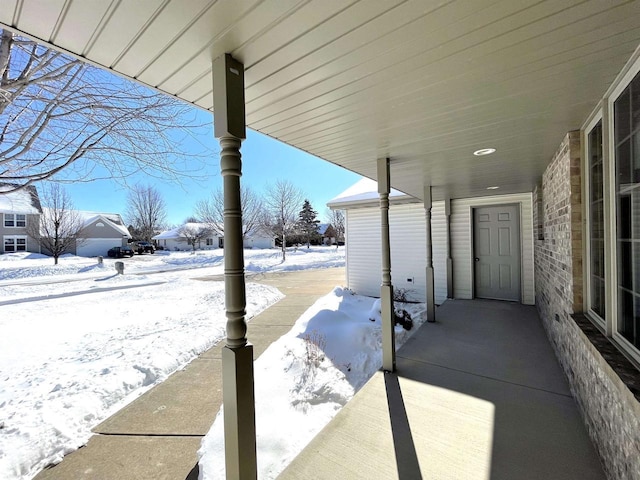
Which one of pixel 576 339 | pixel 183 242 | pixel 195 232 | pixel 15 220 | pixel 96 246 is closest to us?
pixel 576 339

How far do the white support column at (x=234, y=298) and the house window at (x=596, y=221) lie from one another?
283 centimetres

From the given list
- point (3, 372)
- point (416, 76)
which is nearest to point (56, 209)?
point (3, 372)

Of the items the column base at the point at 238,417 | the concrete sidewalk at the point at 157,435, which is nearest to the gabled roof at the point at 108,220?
the concrete sidewalk at the point at 157,435

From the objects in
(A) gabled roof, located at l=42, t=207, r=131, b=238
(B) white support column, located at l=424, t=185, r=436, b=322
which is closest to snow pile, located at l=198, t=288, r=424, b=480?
(B) white support column, located at l=424, t=185, r=436, b=322

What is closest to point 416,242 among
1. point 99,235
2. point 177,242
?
point 99,235

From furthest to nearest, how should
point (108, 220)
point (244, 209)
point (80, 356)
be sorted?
point (108, 220), point (244, 209), point (80, 356)

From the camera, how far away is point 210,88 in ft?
6.23

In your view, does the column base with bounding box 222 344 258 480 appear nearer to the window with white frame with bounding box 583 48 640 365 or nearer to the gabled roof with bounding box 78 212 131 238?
the window with white frame with bounding box 583 48 640 365

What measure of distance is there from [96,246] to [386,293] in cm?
3429

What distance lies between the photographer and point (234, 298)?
5.61ft

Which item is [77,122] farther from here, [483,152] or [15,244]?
[15,244]

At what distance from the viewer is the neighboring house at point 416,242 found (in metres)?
6.62

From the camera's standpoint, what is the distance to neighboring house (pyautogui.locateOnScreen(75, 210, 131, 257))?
27703mm

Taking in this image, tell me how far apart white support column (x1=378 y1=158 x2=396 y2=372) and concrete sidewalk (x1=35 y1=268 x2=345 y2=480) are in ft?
A: 6.64
